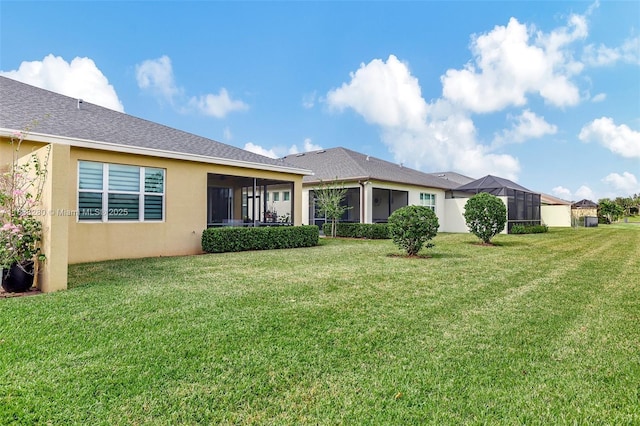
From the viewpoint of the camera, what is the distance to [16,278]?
18.9 ft

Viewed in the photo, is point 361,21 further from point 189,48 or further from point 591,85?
point 591,85

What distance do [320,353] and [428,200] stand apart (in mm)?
21642

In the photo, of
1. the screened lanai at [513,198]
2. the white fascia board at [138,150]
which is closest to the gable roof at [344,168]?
the screened lanai at [513,198]

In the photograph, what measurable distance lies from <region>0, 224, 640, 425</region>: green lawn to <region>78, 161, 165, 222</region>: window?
3.41m

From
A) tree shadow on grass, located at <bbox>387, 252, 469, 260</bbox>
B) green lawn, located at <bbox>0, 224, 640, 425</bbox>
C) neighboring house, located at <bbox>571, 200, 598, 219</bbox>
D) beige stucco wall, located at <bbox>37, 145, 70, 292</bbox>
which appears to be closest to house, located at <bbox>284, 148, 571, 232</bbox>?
tree shadow on grass, located at <bbox>387, 252, 469, 260</bbox>

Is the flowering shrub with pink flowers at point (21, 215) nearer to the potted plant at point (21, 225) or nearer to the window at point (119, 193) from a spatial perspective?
the potted plant at point (21, 225)

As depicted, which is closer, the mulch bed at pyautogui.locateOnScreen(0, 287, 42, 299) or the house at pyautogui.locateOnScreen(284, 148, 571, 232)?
the mulch bed at pyautogui.locateOnScreen(0, 287, 42, 299)

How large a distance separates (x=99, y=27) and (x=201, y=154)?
24.9 ft

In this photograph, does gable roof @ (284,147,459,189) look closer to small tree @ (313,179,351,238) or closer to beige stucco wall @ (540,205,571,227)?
small tree @ (313,179,351,238)

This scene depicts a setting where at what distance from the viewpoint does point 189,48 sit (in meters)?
16.2

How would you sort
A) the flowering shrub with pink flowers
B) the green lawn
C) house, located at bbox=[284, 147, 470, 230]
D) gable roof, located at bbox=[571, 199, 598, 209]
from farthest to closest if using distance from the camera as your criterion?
gable roof, located at bbox=[571, 199, 598, 209] → house, located at bbox=[284, 147, 470, 230] → the flowering shrub with pink flowers → the green lawn

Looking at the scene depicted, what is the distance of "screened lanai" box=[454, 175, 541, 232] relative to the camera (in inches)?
873

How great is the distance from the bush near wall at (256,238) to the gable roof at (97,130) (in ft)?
7.85

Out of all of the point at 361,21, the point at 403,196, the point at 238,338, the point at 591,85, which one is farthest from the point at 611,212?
the point at 238,338
